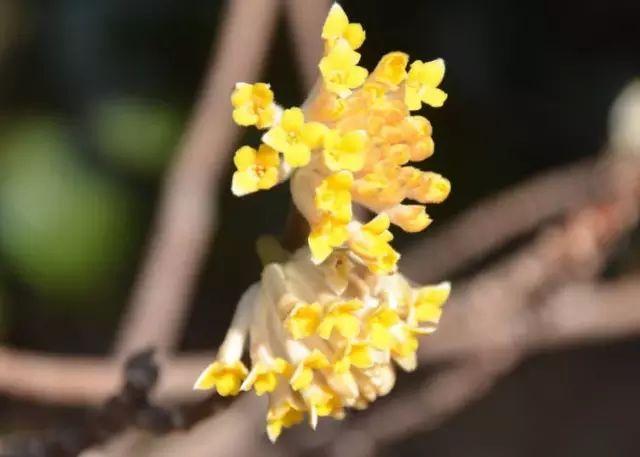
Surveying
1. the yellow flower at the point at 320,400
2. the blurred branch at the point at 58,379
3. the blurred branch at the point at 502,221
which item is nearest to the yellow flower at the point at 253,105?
the yellow flower at the point at 320,400

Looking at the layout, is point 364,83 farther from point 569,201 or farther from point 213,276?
point 213,276

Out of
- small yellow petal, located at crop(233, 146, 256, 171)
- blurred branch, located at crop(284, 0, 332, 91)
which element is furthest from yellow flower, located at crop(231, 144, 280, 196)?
blurred branch, located at crop(284, 0, 332, 91)

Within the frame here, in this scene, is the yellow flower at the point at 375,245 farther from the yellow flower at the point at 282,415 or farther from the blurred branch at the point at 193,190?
the blurred branch at the point at 193,190

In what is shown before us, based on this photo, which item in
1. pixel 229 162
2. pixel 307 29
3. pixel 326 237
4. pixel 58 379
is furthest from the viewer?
pixel 229 162

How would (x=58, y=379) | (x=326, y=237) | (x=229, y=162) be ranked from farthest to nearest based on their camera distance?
(x=229, y=162) < (x=58, y=379) < (x=326, y=237)

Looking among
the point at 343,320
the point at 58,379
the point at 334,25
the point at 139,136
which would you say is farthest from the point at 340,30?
the point at 139,136

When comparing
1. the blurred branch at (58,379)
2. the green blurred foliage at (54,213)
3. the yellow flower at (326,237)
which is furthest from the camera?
the green blurred foliage at (54,213)

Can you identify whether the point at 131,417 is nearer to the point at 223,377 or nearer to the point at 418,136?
the point at 223,377

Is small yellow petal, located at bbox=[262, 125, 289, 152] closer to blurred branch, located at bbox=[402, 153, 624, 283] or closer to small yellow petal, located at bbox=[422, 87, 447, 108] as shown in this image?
small yellow petal, located at bbox=[422, 87, 447, 108]
